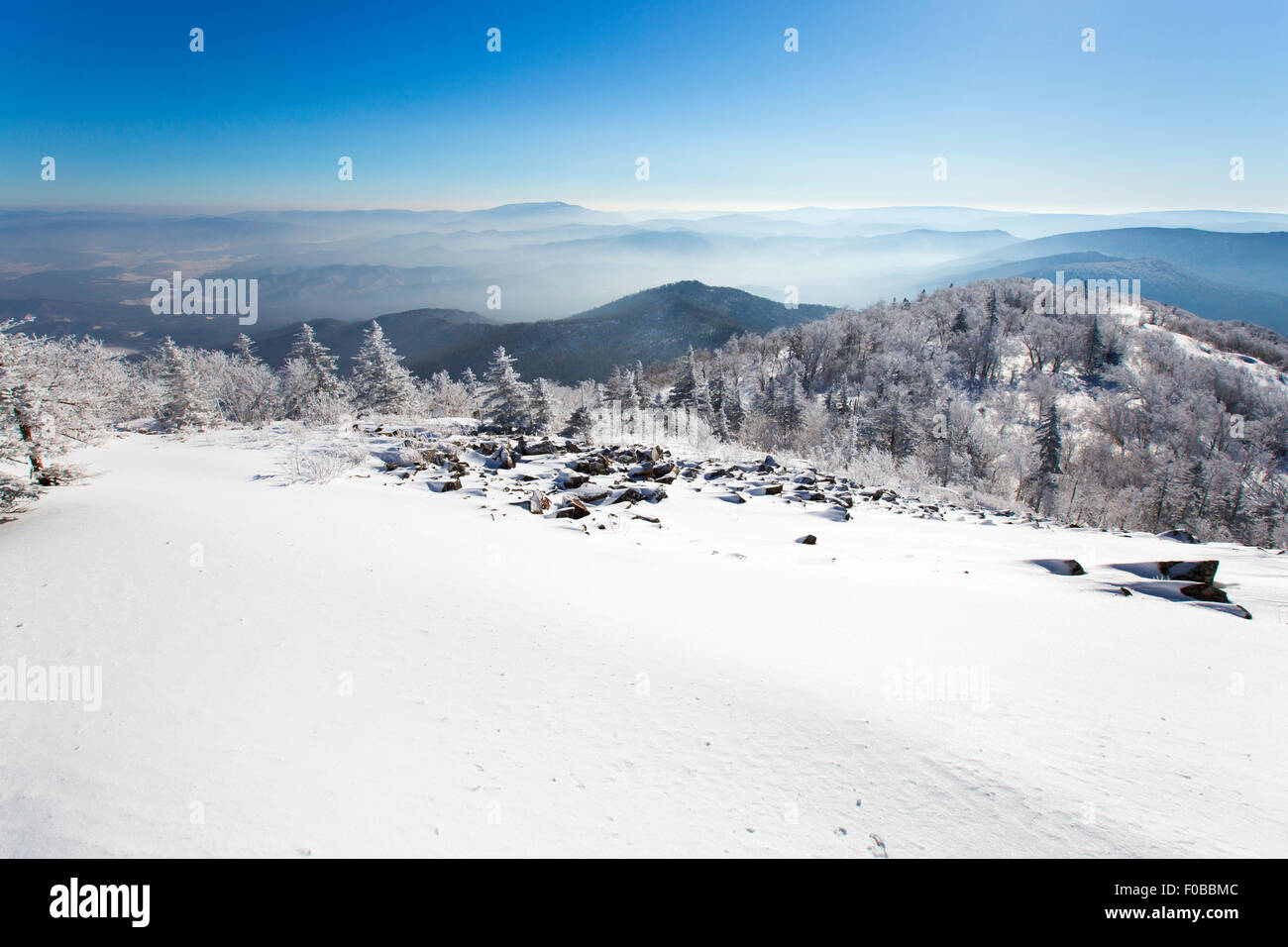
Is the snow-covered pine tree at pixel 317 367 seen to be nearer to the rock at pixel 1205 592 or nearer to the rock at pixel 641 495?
the rock at pixel 641 495

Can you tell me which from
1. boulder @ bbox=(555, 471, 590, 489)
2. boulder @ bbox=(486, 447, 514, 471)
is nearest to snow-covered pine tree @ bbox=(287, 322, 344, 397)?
boulder @ bbox=(486, 447, 514, 471)

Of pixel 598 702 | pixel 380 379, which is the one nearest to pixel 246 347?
pixel 380 379

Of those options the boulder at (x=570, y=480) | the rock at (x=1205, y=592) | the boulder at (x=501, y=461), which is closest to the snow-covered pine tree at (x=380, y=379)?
the boulder at (x=501, y=461)

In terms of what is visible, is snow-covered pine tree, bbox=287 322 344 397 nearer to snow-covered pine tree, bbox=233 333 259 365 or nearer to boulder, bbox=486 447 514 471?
snow-covered pine tree, bbox=233 333 259 365
